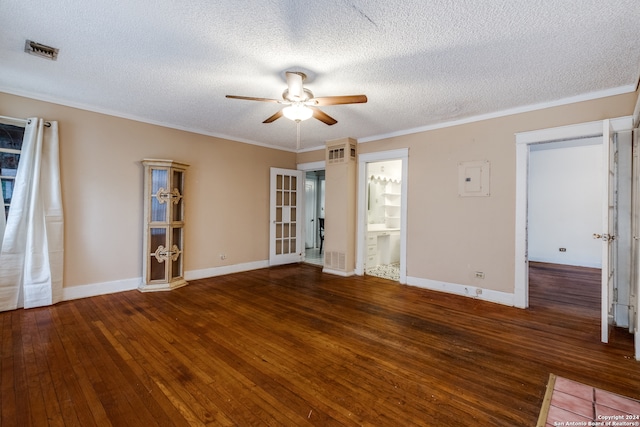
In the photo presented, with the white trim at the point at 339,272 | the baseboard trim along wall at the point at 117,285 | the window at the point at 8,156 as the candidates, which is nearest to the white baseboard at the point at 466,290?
the white trim at the point at 339,272

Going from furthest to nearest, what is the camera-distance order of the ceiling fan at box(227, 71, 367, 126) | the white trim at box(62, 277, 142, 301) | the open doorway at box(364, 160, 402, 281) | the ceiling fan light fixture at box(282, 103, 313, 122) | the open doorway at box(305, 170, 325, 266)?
the open doorway at box(305, 170, 325, 266)
the open doorway at box(364, 160, 402, 281)
the white trim at box(62, 277, 142, 301)
the ceiling fan light fixture at box(282, 103, 313, 122)
the ceiling fan at box(227, 71, 367, 126)

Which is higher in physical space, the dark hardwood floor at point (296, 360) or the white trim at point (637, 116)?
the white trim at point (637, 116)

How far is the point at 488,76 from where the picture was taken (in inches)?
113

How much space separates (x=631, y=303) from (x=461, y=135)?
269cm

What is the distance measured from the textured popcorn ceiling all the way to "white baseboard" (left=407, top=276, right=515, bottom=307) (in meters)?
2.44

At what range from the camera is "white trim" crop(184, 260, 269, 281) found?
4.94 meters

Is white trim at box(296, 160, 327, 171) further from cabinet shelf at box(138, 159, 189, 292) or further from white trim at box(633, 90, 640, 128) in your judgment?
white trim at box(633, 90, 640, 128)

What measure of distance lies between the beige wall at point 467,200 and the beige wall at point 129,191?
9.89 feet

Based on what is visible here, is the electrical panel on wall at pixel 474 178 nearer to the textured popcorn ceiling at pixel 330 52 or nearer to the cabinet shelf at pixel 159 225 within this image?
the textured popcorn ceiling at pixel 330 52

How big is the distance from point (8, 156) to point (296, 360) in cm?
418

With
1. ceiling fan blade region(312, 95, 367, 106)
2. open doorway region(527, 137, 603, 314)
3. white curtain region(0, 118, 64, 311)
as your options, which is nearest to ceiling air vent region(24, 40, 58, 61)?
white curtain region(0, 118, 64, 311)

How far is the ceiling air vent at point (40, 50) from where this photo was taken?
2.41m

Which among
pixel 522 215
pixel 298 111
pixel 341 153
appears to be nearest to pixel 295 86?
pixel 298 111

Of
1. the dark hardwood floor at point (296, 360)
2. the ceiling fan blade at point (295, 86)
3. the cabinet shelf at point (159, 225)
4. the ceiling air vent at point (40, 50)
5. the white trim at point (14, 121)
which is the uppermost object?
the ceiling air vent at point (40, 50)
